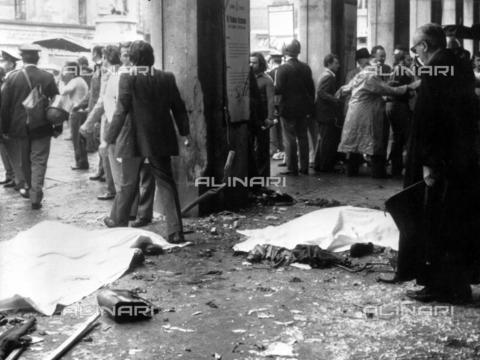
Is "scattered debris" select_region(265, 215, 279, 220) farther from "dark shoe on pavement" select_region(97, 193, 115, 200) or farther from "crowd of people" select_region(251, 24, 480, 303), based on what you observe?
"crowd of people" select_region(251, 24, 480, 303)

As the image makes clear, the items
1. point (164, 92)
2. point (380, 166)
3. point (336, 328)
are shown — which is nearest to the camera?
Answer: point (336, 328)

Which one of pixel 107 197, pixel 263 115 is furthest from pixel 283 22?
pixel 107 197

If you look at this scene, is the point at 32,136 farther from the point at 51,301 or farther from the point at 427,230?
the point at 427,230

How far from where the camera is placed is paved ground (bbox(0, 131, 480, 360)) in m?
5.55

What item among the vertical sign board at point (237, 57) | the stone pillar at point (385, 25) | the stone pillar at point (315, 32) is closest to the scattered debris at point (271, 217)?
the vertical sign board at point (237, 57)

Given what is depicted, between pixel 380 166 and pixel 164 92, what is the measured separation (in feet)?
17.8

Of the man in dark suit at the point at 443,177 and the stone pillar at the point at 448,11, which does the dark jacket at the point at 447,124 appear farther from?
the stone pillar at the point at 448,11

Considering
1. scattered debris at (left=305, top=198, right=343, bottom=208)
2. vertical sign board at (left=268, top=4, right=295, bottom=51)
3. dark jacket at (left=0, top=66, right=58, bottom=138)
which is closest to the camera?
scattered debris at (left=305, top=198, right=343, bottom=208)

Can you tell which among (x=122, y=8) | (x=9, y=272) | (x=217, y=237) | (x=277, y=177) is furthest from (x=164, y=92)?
(x=122, y=8)

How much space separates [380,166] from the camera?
13.4 meters

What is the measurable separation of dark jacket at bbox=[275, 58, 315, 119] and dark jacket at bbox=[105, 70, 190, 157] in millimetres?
4789

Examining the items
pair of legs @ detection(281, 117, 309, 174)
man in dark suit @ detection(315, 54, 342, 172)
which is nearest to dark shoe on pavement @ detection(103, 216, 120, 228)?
pair of legs @ detection(281, 117, 309, 174)

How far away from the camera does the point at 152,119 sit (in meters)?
8.88

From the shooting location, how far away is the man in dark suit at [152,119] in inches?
348
